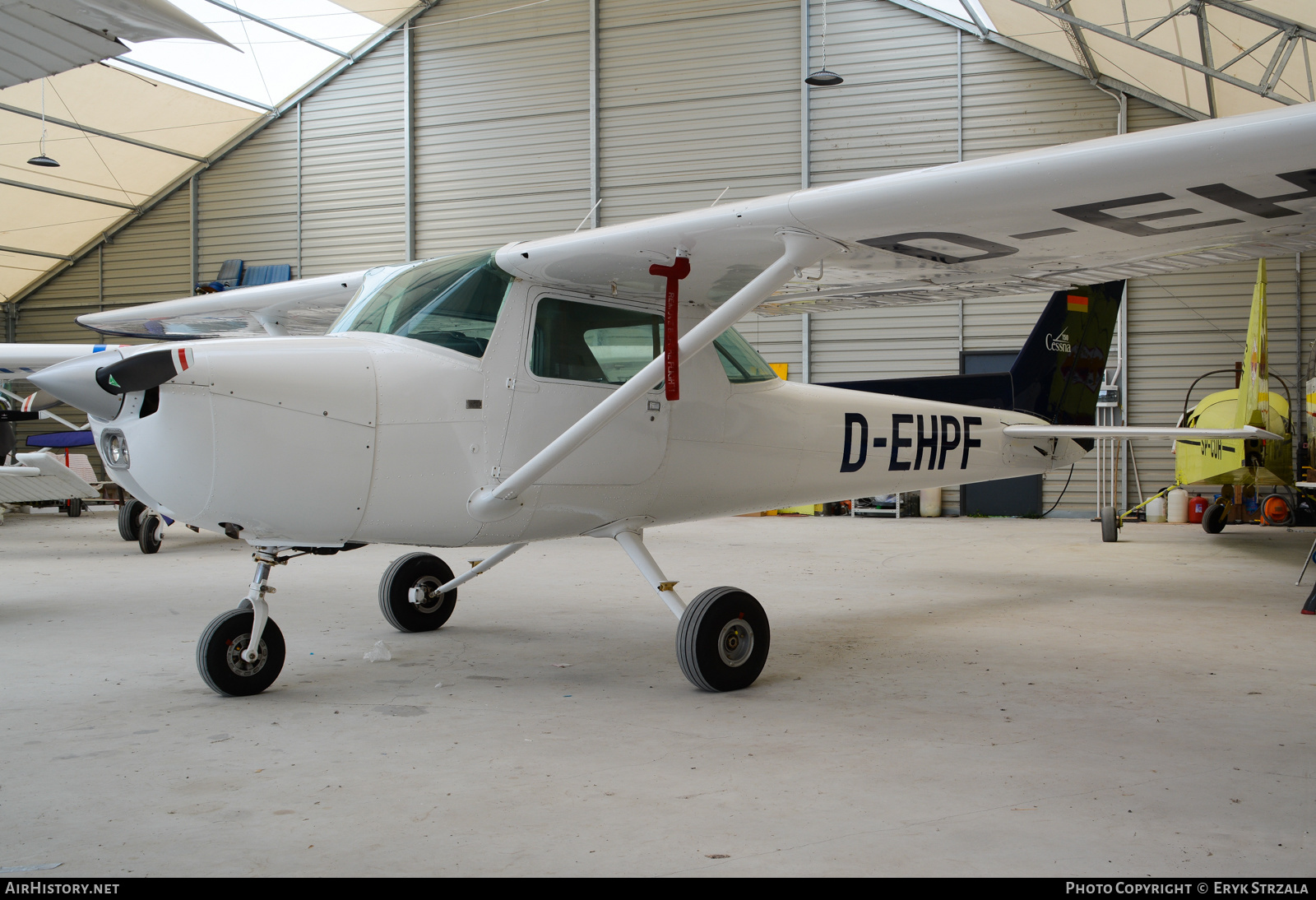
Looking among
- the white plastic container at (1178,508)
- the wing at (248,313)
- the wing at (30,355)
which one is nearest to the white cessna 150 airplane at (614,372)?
the wing at (248,313)

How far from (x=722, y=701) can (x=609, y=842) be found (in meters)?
1.67

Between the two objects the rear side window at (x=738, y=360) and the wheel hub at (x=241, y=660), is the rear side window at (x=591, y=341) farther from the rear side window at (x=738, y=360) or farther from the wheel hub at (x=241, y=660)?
the wheel hub at (x=241, y=660)

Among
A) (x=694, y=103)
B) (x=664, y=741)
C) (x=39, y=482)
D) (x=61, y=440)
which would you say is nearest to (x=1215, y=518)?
(x=694, y=103)

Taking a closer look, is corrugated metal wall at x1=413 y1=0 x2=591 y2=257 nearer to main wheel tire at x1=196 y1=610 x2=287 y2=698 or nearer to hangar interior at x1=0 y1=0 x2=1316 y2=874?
hangar interior at x1=0 y1=0 x2=1316 y2=874

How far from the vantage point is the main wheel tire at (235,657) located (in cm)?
407

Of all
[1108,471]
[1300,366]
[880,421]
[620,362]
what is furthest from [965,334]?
[620,362]

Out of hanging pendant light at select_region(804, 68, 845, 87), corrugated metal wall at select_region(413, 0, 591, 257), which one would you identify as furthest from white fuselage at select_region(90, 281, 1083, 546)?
corrugated metal wall at select_region(413, 0, 591, 257)

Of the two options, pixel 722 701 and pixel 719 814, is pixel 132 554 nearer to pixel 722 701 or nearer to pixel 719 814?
pixel 722 701

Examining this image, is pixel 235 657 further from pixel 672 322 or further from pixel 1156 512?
pixel 1156 512

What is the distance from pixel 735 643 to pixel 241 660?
2256 mm

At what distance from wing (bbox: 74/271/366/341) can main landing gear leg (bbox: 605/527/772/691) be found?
2.83m

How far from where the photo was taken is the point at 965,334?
1675 centimetres

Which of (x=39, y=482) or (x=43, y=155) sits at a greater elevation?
(x=43, y=155)

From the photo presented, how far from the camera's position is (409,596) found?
5.70m
